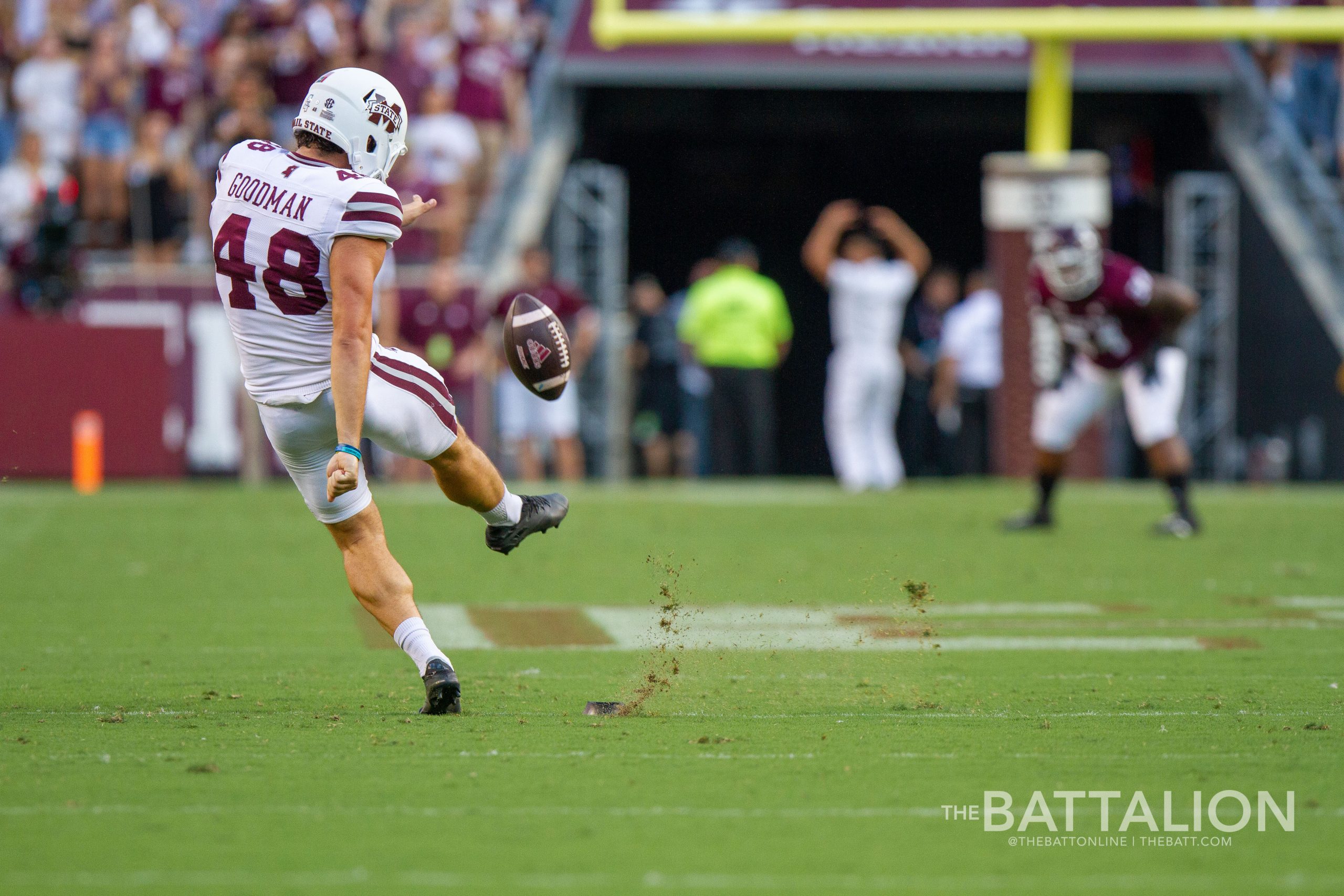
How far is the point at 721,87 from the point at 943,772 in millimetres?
14820

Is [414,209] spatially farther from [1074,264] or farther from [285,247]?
[1074,264]

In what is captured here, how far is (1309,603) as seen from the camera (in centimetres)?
727

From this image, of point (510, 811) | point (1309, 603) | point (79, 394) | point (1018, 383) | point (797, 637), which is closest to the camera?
point (510, 811)

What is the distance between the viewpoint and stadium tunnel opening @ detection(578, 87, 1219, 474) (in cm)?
1819

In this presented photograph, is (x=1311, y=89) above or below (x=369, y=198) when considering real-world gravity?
above

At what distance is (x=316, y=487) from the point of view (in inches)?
187

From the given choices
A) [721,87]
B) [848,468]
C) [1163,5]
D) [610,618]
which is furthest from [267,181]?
[721,87]

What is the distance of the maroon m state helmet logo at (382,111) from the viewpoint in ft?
15.3

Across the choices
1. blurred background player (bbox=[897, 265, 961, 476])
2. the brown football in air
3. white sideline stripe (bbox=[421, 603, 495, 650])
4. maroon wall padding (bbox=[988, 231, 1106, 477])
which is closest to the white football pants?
maroon wall padding (bbox=[988, 231, 1106, 477])

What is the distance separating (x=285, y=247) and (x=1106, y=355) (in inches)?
254

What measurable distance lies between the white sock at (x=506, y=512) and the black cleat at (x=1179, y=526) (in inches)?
228

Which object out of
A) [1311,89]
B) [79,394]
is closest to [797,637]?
[79,394]

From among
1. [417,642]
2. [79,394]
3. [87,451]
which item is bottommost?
[417,642]

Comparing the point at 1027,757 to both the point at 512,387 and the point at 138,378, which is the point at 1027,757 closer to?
the point at 512,387
